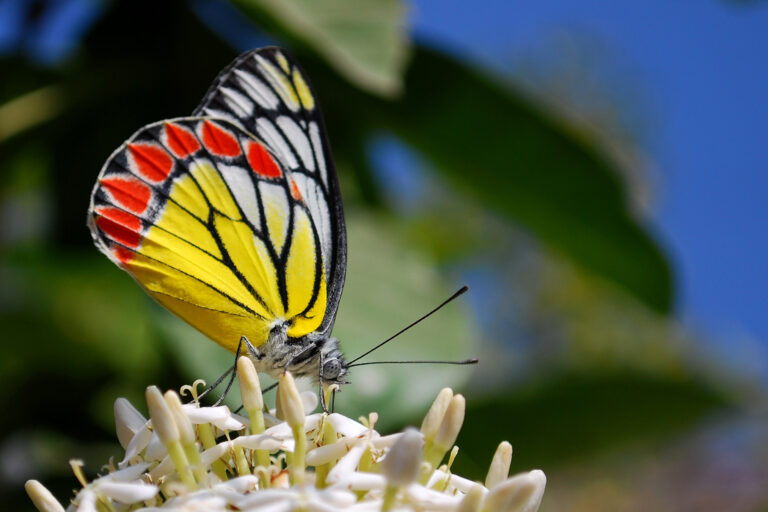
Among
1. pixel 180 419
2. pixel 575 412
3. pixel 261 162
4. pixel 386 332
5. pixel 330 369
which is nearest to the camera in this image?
pixel 180 419

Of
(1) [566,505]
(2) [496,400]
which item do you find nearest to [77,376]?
(2) [496,400]

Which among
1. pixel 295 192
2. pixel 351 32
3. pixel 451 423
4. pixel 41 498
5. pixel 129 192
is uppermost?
pixel 351 32

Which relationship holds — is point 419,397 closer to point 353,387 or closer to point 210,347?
point 353,387

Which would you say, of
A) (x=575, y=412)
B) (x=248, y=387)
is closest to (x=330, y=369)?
(x=248, y=387)

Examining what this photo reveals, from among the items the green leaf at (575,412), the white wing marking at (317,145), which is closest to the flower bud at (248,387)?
the white wing marking at (317,145)

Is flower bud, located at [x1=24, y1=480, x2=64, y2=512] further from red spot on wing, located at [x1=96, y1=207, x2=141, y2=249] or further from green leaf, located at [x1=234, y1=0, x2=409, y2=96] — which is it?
green leaf, located at [x1=234, y1=0, x2=409, y2=96]

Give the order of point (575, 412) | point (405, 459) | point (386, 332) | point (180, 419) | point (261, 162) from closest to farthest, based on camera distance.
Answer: point (405, 459), point (180, 419), point (261, 162), point (386, 332), point (575, 412)

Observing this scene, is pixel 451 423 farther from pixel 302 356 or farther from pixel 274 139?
pixel 274 139

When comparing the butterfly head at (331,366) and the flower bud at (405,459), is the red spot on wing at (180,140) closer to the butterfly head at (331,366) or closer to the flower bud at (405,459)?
the butterfly head at (331,366)
